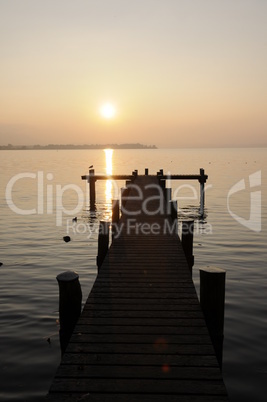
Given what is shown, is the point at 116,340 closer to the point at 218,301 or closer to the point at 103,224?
the point at 218,301

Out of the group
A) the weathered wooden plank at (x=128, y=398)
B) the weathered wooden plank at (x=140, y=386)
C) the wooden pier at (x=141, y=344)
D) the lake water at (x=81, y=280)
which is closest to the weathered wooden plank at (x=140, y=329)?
the wooden pier at (x=141, y=344)

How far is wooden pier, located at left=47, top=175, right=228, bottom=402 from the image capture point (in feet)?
13.2

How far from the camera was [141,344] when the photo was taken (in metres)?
→ 4.96

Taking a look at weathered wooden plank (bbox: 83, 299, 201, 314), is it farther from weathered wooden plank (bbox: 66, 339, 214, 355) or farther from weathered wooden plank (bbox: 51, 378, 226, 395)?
weathered wooden plank (bbox: 51, 378, 226, 395)

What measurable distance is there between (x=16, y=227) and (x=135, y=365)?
59.7 feet

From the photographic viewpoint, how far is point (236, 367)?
7.01m

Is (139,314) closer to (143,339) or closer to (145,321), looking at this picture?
(145,321)

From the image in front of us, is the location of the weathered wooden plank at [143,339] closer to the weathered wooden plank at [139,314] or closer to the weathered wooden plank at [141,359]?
the weathered wooden plank at [141,359]

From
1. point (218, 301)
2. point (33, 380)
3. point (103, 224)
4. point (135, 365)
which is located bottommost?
point (33, 380)

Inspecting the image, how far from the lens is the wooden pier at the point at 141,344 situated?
4020 millimetres

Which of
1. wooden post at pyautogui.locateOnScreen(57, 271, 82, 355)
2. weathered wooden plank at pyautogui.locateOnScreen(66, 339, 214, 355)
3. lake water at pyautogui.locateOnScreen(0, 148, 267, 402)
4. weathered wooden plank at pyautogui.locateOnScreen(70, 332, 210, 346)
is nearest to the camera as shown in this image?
weathered wooden plank at pyautogui.locateOnScreen(66, 339, 214, 355)

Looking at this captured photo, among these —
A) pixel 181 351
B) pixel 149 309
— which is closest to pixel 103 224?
pixel 149 309

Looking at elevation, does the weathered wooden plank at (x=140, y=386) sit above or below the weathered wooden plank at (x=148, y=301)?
below

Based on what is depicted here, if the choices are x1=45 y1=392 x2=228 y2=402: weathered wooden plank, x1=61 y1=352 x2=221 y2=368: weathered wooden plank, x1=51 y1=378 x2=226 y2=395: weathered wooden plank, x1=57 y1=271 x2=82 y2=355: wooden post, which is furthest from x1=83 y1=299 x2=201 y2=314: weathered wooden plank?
x1=45 y1=392 x2=228 y2=402: weathered wooden plank
